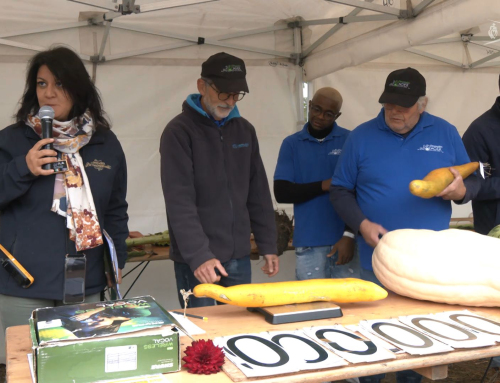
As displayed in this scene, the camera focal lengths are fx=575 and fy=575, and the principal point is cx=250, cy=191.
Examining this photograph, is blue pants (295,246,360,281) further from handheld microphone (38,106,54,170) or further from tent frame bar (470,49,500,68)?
tent frame bar (470,49,500,68)

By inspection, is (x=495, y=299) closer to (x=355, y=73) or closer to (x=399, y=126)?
(x=399, y=126)

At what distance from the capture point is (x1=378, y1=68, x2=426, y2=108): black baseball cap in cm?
298

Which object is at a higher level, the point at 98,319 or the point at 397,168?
the point at 397,168

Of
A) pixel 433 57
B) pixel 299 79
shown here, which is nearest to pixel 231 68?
pixel 299 79

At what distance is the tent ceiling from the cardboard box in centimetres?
270

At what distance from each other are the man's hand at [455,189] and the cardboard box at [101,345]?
1.57 m

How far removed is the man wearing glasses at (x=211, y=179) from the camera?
2.69 metres

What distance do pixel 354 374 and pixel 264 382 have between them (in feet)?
0.93

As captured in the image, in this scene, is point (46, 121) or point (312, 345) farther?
point (46, 121)

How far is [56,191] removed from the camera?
2354mm

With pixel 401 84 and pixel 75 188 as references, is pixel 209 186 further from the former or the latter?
pixel 401 84

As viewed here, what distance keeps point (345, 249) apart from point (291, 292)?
1.55 meters

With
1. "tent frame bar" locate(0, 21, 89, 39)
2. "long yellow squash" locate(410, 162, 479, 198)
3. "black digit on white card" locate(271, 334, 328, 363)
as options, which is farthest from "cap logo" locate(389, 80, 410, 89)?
"tent frame bar" locate(0, 21, 89, 39)

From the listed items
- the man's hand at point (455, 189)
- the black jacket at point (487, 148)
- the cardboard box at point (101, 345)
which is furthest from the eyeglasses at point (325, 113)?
the cardboard box at point (101, 345)
